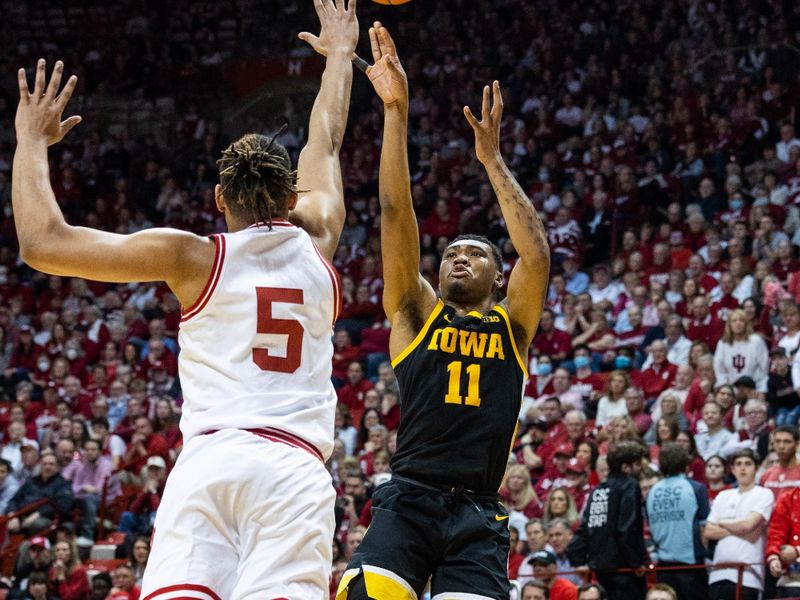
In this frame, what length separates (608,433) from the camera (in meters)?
12.6

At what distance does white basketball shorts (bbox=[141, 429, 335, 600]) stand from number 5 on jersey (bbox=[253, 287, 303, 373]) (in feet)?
0.80

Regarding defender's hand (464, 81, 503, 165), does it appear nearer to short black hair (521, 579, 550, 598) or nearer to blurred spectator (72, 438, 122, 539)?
short black hair (521, 579, 550, 598)

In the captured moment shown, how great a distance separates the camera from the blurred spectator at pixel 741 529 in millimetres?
9602

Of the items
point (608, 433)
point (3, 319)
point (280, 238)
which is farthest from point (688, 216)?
point (280, 238)

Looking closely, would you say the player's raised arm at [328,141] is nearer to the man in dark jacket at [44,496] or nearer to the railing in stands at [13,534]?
the railing in stands at [13,534]

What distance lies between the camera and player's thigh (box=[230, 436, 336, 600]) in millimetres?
3682

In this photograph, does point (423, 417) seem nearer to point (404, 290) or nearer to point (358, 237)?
point (404, 290)

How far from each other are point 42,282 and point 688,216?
10691 mm

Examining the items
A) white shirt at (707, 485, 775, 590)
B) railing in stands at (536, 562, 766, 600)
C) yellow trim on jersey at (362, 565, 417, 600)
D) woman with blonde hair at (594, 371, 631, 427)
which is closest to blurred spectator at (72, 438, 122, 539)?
woman with blonde hair at (594, 371, 631, 427)

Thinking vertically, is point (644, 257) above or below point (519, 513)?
above

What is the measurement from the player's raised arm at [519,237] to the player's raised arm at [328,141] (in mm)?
724

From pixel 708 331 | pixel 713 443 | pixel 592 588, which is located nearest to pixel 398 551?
pixel 592 588

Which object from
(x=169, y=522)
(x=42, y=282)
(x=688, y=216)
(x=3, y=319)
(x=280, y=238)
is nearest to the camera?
(x=169, y=522)

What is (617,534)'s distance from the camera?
10086mm
